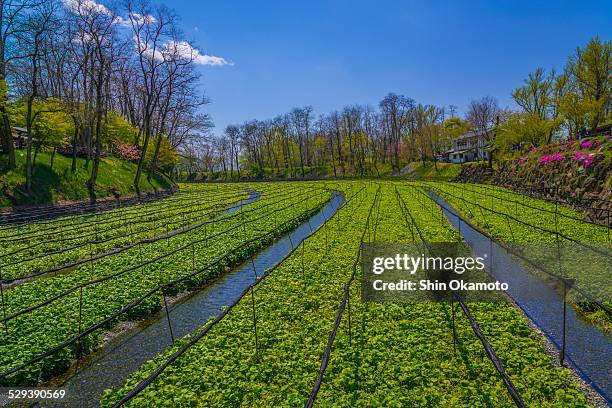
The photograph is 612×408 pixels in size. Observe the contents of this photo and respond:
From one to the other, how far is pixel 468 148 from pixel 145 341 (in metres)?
93.3

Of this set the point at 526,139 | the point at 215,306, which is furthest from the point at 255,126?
the point at 215,306

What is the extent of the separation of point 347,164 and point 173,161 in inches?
2301

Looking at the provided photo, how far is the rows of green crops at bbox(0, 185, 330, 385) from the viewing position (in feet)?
27.8

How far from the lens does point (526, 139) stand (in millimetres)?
51406

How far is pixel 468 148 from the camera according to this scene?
90625 millimetres

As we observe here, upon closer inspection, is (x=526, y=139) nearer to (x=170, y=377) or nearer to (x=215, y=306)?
(x=215, y=306)

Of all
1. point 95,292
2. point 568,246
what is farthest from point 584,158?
point 95,292

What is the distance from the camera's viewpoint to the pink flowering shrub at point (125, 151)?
54.9m

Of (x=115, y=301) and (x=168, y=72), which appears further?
(x=168, y=72)

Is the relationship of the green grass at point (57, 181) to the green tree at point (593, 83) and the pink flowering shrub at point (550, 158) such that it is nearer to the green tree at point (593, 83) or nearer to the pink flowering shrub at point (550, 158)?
the pink flowering shrub at point (550, 158)

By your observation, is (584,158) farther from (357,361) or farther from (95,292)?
(95,292)

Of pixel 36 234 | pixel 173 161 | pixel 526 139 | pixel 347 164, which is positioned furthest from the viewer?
pixel 347 164

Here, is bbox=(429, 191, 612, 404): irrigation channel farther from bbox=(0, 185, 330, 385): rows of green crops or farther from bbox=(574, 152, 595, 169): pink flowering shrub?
bbox=(574, 152, 595, 169): pink flowering shrub

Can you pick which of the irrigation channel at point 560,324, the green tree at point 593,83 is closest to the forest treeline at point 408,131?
the green tree at point 593,83
